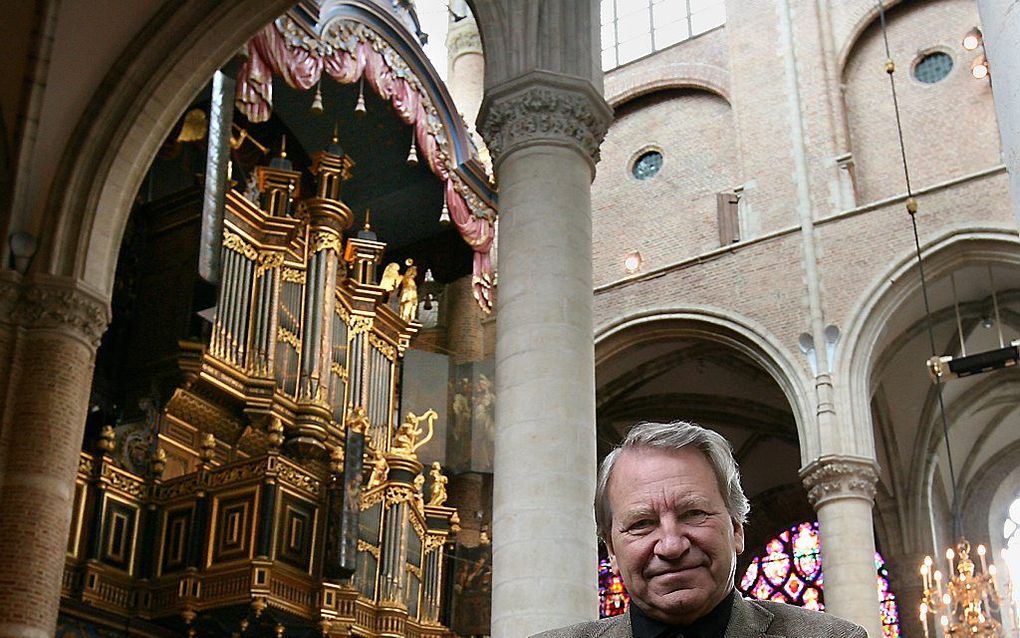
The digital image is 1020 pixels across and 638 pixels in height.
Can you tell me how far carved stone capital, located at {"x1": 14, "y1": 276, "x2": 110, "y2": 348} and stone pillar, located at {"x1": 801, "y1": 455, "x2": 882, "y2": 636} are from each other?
8.23m

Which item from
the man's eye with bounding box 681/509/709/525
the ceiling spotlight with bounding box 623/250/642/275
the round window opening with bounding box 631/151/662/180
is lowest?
the man's eye with bounding box 681/509/709/525

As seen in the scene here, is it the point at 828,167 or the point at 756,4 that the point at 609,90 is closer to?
the point at 756,4

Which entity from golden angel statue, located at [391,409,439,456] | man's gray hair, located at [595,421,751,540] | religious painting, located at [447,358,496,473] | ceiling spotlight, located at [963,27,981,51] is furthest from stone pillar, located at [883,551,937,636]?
man's gray hair, located at [595,421,751,540]

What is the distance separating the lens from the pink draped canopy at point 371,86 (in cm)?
1053

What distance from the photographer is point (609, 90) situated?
→ 19859 millimetres

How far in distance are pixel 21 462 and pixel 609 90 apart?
44.7 ft

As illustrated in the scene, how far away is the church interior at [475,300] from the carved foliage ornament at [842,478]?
0.04 metres

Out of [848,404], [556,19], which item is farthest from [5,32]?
[848,404]

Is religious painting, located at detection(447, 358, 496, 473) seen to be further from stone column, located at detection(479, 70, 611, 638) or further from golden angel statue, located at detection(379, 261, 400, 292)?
stone column, located at detection(479, 70, 611, 638)

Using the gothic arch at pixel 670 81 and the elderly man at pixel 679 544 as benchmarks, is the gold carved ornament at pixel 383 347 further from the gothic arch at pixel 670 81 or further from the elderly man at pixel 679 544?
the elderly man at pixel 679 544

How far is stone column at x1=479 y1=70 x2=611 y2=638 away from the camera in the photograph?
270 inches

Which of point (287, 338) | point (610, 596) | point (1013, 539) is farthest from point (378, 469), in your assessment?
point (1013, 539)

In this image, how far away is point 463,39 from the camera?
1948 centimetres

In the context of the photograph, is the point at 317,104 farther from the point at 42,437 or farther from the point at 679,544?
the point at 679,544
